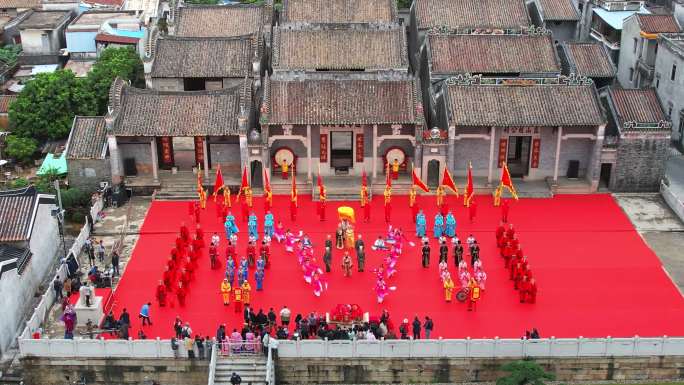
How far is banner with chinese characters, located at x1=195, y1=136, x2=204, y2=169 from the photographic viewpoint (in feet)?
154

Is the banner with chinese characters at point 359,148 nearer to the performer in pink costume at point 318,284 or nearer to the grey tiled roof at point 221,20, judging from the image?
the performer in pink costume at point 318,284

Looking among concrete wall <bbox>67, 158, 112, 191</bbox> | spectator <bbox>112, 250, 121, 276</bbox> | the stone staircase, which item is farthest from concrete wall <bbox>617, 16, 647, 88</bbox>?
Result: spectator <bbox>112, 250, 121, 276</bbox>

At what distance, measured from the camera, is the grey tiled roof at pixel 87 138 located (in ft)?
150

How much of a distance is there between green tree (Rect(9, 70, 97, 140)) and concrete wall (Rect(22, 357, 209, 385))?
21202 millimetres

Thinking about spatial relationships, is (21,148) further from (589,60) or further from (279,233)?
(589,60)

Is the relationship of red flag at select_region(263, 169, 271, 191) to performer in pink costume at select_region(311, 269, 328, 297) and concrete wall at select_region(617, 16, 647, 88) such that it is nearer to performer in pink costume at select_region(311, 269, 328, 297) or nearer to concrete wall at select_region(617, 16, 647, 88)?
performer in pink costume at select_region(311, 269, 328, 297)

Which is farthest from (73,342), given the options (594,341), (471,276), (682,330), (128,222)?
(682,330)

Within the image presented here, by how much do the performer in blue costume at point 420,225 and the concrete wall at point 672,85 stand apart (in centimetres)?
1870

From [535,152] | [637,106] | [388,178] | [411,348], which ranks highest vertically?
[637,106]

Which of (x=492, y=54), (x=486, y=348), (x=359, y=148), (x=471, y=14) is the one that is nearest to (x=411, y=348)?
(x=486, y=348)

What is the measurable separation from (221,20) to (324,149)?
52.8ft

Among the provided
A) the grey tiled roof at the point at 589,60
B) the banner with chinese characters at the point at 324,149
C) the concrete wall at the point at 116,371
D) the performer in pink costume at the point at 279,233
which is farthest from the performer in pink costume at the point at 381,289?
the grey tiled roof at the point at 589,60

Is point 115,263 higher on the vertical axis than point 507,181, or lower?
lower

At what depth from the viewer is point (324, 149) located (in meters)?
46.8
